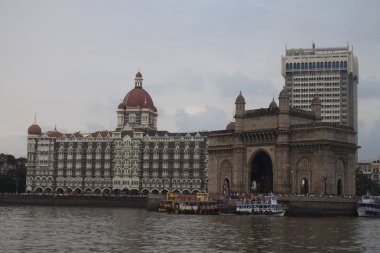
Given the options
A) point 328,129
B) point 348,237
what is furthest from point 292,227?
point 328,129

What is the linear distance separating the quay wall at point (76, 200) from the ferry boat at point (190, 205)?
37908 mm

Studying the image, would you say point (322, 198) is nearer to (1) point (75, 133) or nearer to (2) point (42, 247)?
(2) point (42, 247)

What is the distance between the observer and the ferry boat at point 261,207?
102500mm

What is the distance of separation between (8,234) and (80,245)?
1283 centimetres

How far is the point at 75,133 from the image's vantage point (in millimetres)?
199000

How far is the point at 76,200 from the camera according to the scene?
16525 centimetres

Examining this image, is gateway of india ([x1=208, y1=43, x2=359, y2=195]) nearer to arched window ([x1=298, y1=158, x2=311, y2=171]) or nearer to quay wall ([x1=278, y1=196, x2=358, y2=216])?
arched window ([x1=298, y1=158, x2=311, y2=171])

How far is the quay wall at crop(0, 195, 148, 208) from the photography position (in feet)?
517

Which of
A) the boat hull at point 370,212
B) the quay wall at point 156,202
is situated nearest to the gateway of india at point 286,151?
the quay wall at point 156,202

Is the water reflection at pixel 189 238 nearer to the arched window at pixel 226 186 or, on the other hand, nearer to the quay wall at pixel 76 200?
the arched window at pixel 226 186

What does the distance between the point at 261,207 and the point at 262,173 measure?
2702cm

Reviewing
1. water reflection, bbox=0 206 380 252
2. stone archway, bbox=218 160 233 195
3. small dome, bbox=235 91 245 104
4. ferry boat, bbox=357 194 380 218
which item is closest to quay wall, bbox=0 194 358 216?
ferry boat, bbox=357 194 380 218

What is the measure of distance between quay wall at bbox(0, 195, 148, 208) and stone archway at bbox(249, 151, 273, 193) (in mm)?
34734

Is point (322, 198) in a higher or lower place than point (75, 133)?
lower
